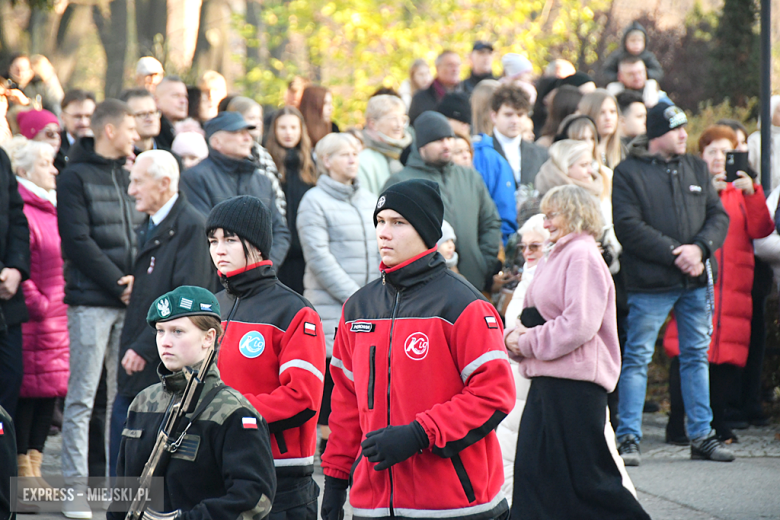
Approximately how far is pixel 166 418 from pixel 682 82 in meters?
18.4

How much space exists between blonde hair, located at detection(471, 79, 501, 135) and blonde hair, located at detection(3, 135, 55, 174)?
155 inches

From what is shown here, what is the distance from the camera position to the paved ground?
6.02 meters

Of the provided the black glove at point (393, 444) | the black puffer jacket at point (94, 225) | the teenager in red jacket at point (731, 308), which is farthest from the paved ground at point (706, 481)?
the black glove at point (393, 444)

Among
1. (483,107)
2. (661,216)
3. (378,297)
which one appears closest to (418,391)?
(378,297)

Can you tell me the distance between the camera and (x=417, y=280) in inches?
151

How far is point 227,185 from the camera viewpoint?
7.05m

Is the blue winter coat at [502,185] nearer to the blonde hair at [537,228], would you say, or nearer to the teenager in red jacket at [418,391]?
the blonde hair at [537,228]

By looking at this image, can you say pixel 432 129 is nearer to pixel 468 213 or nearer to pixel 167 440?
pixel 468 213

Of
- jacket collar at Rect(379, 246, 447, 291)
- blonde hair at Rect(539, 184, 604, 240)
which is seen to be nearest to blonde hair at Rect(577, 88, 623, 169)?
blonde hair at Rect(539, 184, 604, 240)

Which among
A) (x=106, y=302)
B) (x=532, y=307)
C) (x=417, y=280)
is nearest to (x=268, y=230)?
(x=417, y=280)

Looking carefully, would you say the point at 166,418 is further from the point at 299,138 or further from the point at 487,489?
the point at 299,138

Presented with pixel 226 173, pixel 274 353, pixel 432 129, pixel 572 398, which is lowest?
pixel 572 398

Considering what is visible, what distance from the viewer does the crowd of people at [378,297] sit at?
3676 millimetres

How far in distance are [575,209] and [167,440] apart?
9.93 feet
